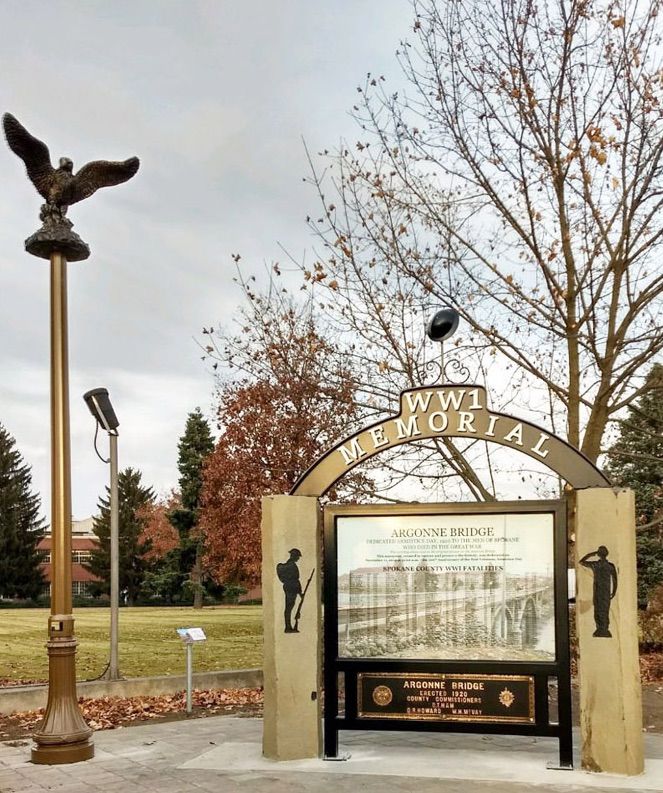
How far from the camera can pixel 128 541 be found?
6222cm

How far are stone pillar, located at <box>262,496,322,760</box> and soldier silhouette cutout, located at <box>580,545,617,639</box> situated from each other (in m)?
2.61

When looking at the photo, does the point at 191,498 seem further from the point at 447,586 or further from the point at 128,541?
the point at 447,586

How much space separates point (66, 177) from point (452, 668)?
6.28m

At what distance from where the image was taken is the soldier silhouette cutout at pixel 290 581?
338 inches

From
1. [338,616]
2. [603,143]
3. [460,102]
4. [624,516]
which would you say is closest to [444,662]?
[338,616]

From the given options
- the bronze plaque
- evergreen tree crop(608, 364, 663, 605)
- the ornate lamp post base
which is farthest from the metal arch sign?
evergreen tree crop(608, 364, 663, 605)

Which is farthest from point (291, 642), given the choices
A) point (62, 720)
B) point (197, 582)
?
point (197, 582)

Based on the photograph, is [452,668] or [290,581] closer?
[452,668]

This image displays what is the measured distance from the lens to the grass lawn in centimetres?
1712

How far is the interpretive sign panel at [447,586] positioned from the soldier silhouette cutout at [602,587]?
0.45 meters

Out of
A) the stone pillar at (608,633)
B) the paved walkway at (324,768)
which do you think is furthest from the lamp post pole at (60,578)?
the stone pillar at (608,633)

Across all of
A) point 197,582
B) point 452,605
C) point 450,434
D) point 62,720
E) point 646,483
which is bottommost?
point 197,582

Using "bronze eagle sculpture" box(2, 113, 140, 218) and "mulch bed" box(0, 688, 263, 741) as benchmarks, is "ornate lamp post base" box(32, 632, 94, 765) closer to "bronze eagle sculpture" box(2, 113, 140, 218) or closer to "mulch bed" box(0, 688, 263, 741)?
"mulch bed" box(0, 688, 263, 741)

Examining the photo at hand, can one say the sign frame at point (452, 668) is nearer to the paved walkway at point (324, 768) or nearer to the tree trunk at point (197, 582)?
the paved walkway at point (324, 768)
